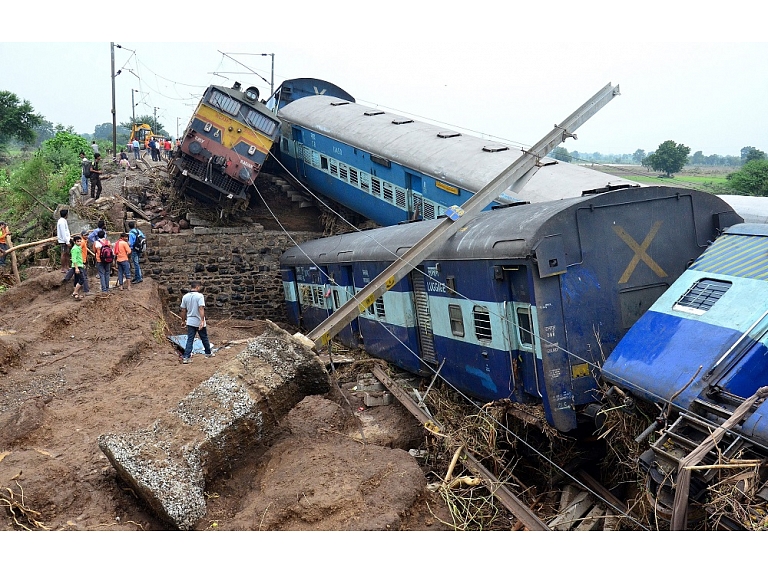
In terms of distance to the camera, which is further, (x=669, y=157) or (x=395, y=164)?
(x=669, y=157)

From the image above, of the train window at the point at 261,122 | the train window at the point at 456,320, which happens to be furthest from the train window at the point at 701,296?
the train window at the point at 261,122

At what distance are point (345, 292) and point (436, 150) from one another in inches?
159

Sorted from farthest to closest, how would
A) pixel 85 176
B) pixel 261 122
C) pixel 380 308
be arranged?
pixel 85 176 → pixel 261 122 → pixel 380 308

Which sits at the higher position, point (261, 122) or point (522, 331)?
point (261, 122)

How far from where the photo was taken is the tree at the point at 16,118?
42156mm

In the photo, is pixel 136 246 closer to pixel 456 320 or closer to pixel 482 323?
pixel 456 320

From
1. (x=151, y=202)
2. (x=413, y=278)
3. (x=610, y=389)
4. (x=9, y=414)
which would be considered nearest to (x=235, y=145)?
(x=151, y=202)

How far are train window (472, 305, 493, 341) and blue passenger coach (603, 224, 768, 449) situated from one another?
187 centimetres

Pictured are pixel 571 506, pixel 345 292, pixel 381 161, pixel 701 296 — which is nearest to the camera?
pixel 701 296

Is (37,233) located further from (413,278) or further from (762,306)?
(762,306)

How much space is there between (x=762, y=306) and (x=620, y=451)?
2.20m

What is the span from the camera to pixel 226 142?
21.2m

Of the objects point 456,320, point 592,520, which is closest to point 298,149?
point 456,320

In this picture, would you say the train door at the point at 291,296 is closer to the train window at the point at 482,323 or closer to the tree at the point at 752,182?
the train window at the point at 482,323
